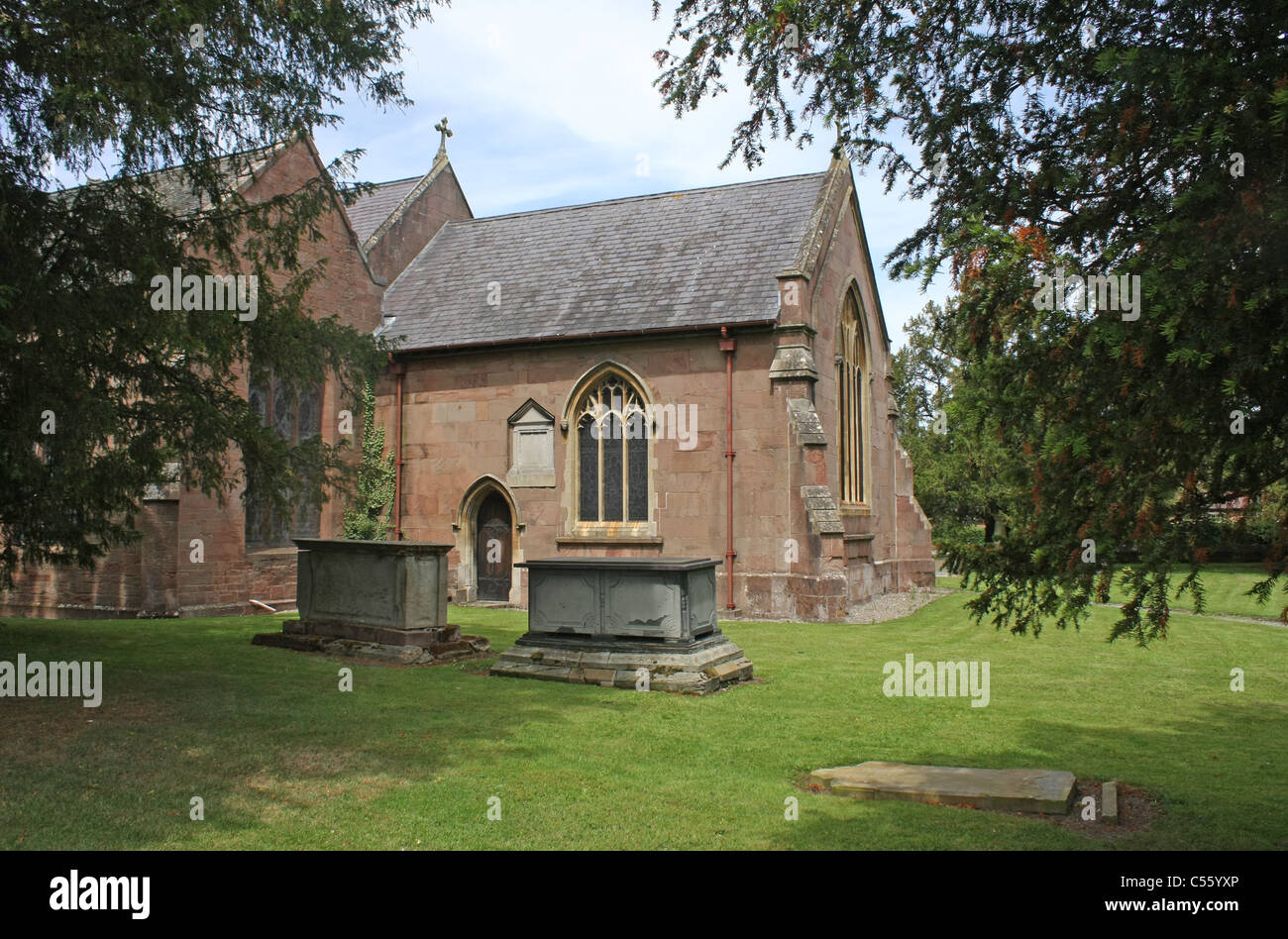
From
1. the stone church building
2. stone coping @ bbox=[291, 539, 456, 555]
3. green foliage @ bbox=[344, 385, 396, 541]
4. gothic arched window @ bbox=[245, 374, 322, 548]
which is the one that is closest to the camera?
stone coping @ bbox=[291, 539, 456, 555]

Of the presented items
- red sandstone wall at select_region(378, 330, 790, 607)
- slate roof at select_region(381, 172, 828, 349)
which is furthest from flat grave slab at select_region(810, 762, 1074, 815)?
slate roof at select_region(381, 172, 828, 349)

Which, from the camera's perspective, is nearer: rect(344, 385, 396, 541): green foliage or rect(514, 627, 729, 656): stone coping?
rect(514, 627, 729, 656): stone coping

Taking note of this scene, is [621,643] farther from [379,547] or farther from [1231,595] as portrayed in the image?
[1231,595]

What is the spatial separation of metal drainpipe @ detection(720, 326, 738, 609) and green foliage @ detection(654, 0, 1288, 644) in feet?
44.4

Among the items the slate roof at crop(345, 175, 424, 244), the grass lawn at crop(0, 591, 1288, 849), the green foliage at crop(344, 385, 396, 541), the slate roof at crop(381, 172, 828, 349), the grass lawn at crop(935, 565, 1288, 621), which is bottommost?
the grass lawn at crop(935, 565, 1288, 621)

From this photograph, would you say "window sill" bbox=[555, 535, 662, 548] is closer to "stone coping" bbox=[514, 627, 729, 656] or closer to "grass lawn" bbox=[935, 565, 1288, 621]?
"grass lawn" bbox=[935, 565, 1288, 621]

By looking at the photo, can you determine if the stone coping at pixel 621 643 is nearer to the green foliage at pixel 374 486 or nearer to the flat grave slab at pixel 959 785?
the flat grave slab at pixel 959 785

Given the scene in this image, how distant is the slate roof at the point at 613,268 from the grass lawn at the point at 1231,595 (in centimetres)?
809

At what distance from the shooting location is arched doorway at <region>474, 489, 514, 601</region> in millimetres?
22703

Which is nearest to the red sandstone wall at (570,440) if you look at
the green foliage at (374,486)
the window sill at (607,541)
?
the window sill at (607,541)

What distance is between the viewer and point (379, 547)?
13.6m

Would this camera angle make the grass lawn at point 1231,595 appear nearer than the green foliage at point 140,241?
No

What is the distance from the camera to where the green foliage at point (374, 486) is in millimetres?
22875

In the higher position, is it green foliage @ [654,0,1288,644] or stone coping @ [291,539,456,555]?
green foliage @ [654,0,1288,644]
